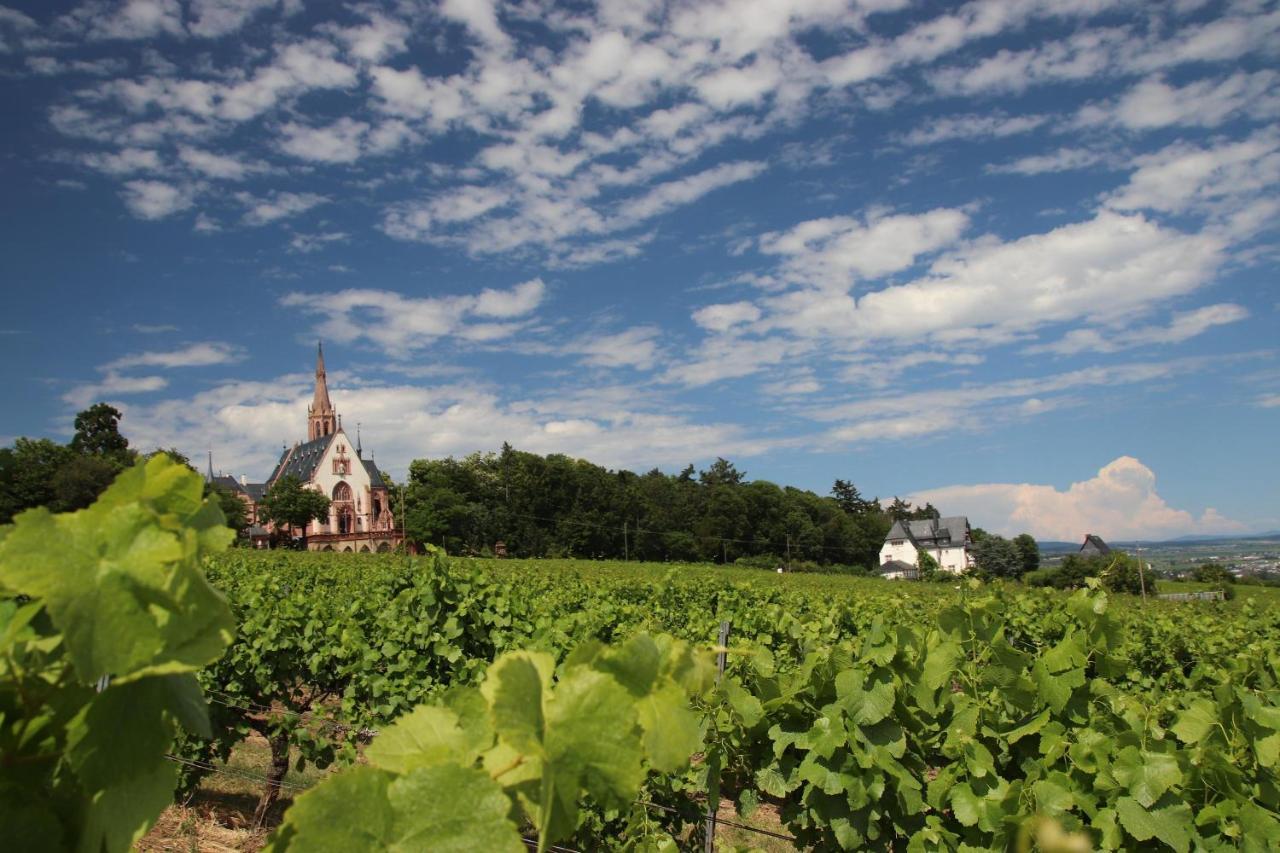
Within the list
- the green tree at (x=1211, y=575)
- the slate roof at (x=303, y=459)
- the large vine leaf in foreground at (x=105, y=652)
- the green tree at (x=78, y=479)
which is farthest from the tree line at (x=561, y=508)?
the large vine leaf in foreground at (x=105, y=652)

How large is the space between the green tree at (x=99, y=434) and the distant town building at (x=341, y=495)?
30.0 feet

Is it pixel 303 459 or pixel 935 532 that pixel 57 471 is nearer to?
pixel 303 459

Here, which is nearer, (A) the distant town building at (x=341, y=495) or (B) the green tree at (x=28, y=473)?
(B) the green tree at (x=28, y=473)

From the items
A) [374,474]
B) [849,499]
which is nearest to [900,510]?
[849,499]

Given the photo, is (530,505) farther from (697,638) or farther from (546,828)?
(546,828)

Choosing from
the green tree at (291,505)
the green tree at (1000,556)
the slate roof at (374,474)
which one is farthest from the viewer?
the green tree at (1000,556)

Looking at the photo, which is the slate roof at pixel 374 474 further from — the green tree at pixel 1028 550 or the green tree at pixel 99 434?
the green tree at pixel 1028 550

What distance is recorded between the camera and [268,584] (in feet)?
36.2

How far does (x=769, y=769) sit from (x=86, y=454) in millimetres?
84428

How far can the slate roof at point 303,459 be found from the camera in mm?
87812

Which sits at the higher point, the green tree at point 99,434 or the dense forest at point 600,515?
the green tree at point 99,434

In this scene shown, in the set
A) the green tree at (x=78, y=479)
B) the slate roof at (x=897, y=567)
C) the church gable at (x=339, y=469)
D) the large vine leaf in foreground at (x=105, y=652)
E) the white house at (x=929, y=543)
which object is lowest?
the slate roof at (x=897, y=567)

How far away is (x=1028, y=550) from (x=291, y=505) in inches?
3624

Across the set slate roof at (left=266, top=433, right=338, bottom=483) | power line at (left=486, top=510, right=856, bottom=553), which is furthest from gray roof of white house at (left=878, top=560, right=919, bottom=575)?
slate roof at (left=266, top=433, right=338, bottom=483)
